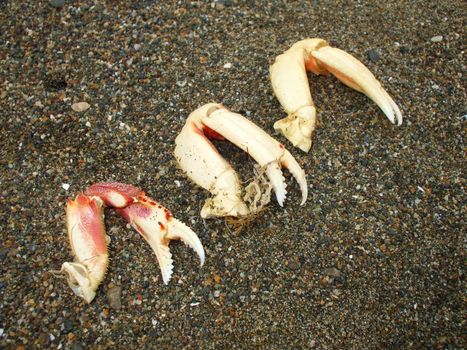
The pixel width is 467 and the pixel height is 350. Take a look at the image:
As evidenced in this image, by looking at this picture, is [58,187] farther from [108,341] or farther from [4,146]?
[108,341]

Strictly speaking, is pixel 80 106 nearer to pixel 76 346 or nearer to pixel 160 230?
pixel 160 230

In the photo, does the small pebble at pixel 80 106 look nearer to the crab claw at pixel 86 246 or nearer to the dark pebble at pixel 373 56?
the crab claw at pixel 86 246

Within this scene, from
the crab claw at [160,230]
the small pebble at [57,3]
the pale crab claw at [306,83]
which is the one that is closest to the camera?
the crab claw at [160,230]

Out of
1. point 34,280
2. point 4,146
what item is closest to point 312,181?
point 34,280

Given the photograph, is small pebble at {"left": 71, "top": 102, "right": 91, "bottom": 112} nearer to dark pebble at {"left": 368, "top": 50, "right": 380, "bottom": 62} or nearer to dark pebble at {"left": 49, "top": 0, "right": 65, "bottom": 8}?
dark pebble at {"left": 49, "top": 0, "right": 65, "bottom": 8}

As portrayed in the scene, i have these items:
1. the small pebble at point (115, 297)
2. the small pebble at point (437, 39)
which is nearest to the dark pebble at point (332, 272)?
the small pebble at point (115, 297)

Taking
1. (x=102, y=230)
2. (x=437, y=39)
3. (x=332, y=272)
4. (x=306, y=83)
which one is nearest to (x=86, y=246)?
(x=102, y=230)

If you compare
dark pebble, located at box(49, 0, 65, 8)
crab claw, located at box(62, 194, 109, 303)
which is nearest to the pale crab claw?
crab claw, located at box(62, 194, 109, 303)
